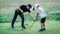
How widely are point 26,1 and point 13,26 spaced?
1.58 ft

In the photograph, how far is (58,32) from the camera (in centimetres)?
488

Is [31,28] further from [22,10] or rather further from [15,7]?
[15,7]

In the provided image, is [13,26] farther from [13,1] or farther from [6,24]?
[13,1]

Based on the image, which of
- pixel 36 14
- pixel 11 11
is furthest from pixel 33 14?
pixel 11 11

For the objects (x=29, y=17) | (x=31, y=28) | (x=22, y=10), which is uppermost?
(x=22, y=10)

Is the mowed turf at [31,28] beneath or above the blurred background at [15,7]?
beneath

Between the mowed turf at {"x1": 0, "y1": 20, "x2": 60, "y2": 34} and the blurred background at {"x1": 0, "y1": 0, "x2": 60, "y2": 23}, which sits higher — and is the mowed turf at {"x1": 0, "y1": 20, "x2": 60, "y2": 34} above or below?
below

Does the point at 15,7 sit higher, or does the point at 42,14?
the point at 15,7

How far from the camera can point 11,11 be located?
Answer: 16.0 feet

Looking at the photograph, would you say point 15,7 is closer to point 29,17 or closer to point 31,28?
point 29,17

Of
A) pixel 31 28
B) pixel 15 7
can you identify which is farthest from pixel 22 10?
pixel 31 28

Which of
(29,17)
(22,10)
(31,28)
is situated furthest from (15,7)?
(31,28)

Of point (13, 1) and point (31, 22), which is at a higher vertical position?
point (13, 1)

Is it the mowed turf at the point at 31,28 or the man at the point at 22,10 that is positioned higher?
the man at the point at 22,10
